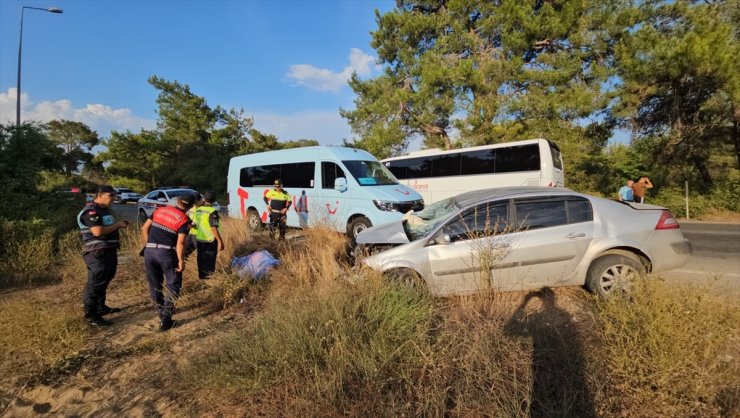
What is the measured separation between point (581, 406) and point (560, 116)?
1752 centimetres

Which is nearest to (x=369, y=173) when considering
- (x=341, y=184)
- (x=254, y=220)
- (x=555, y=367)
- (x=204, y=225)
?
(x=341, y=184)

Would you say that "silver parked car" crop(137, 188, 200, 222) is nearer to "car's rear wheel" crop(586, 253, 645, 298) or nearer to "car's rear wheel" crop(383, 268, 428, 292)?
"car's rear wheel" crop(383, 268, 428, 292)

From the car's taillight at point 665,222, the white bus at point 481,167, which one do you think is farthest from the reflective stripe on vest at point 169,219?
the white bus at point 481,167

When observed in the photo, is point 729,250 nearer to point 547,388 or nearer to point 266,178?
point 547,388

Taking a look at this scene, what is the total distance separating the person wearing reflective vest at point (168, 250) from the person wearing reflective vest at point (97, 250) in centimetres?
62

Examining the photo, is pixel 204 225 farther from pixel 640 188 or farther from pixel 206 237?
pixel 640 188

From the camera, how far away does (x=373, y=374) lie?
2.52 metres

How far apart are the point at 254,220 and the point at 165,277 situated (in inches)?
274

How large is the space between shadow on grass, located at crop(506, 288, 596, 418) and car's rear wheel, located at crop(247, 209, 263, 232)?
8.63 meters

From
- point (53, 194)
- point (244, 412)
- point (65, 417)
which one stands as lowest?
point (65, 417)

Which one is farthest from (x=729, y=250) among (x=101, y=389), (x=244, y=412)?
(x=101, y=389)

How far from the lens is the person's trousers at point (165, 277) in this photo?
400cm

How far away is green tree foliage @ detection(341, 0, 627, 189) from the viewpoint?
16906 millimetres

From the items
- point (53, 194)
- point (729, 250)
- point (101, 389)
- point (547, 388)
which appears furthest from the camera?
point (53, 194)
